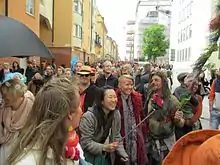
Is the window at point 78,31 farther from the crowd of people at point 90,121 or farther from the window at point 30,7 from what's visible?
the crowd of people at point 90,121

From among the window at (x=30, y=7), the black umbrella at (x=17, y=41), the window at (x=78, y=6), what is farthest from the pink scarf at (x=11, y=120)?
the window at (x=78, y=6)

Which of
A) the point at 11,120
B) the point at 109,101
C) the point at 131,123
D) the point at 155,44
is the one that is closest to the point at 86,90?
the point at 131,123

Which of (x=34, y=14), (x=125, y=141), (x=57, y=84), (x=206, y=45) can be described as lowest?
(x=125, y=141)

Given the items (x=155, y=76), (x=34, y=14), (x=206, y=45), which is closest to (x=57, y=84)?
(x=206, y=45)

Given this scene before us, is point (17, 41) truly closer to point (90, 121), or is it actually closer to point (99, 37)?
point (90, 121)

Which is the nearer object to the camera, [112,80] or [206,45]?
[206,45]

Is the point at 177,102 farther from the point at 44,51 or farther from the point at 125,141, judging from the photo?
the point at 44,51

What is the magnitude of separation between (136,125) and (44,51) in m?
1.69

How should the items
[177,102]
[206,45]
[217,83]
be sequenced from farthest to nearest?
[217,83]
[177,102]
[206,45]

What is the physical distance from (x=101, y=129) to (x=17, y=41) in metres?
1.42

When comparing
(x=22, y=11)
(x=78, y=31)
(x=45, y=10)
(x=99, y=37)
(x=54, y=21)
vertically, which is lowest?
(x=22, y=11)

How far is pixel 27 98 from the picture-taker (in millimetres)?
5098

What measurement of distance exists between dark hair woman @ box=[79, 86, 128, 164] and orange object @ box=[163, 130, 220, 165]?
350cm

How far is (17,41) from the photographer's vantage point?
16.6 ft
